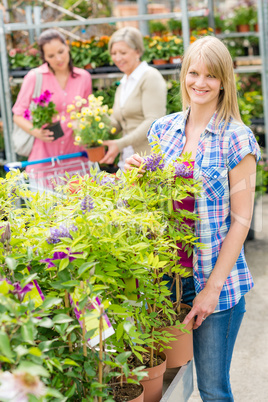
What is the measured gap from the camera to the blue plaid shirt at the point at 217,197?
1.66 meters

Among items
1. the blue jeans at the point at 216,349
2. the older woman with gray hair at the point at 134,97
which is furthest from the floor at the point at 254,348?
the older woman with gray hair at the point at 134,97

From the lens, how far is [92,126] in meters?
3.32

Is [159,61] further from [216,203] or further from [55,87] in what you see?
[216,203]

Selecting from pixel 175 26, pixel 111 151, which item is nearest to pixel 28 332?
pixel 111 151

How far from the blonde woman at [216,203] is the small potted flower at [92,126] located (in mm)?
1501

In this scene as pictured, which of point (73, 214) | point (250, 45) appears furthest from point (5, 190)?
point (250, 45)

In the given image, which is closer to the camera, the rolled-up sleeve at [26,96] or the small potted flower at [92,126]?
the small potted flower at [92,126]

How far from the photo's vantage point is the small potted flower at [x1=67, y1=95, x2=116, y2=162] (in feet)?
10.7

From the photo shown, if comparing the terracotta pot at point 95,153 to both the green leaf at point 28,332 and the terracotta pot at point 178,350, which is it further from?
the green leaf at point 28,332

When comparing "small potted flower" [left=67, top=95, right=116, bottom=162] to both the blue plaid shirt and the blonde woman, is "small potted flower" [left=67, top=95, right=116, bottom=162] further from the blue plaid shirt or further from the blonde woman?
the blue plaid shirt

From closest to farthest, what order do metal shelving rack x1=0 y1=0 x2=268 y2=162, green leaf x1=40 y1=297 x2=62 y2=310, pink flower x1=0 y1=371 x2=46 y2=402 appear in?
pink flower x1=0 y1=371 x2=46 y2=402
green leaf x1=40 y1=297 x2=62 y2=310
metal shelving rack x1=0 y1=0 x2=268 y2=162

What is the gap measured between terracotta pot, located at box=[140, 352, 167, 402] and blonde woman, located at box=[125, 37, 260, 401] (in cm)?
22

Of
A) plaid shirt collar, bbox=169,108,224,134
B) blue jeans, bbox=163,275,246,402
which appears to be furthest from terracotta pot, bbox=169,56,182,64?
blue jeans, bbox=163,275,246,402

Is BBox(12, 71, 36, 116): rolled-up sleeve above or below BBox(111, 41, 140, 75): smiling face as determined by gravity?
below
